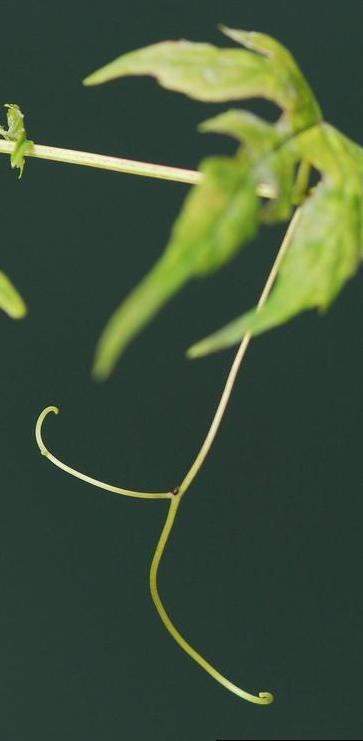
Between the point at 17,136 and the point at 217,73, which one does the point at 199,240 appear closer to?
the point at 217,73

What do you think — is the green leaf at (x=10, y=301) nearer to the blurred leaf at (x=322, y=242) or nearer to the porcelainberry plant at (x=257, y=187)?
the porcelainberry plant at (x=257, y=187)

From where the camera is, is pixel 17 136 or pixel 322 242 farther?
pixel 17 136

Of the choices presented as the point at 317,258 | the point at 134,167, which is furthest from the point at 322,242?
the point at 134,167

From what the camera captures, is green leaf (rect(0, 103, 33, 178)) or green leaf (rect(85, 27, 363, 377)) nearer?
green leaf (rect(85, 27, 363, 377))

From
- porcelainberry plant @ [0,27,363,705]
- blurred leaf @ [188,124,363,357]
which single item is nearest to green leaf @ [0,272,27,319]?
porcelainberry plant @ [0,27,363,705]

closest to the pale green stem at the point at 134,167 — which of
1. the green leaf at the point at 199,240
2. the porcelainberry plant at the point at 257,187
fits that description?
the porcelainberry plant at the point at 257,187

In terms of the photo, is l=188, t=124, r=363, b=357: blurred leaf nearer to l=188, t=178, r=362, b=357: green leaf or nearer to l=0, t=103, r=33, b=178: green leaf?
l=188, t=178, r=362, b=357: green leaf
